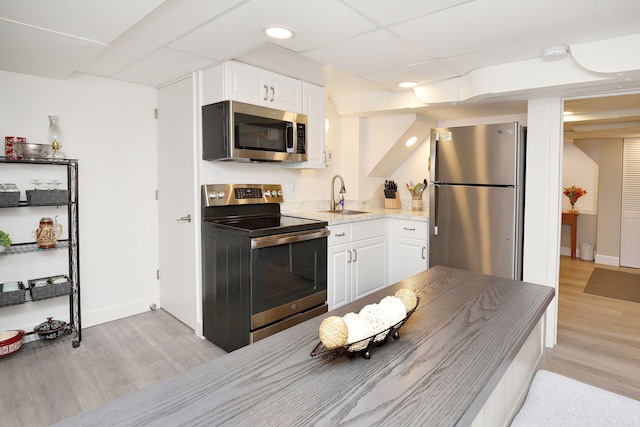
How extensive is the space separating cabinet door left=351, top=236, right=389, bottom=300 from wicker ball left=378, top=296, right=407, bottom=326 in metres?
2.32

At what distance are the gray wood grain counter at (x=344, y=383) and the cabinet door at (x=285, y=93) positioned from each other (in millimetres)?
2251

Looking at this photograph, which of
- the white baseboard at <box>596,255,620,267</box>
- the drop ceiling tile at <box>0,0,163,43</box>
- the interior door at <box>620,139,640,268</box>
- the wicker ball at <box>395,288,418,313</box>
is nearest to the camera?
the wicker ball at <box>395,288,418,313</box>

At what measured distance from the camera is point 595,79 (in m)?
2.35

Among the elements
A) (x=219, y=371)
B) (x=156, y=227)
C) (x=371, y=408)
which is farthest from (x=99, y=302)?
→ (x=371, y=408)

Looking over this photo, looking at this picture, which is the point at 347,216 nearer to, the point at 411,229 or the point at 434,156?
the point at 411,229

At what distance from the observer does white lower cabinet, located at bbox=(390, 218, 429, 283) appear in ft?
11.8

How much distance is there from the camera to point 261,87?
2.92 meters

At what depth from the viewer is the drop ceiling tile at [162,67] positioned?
2.58m

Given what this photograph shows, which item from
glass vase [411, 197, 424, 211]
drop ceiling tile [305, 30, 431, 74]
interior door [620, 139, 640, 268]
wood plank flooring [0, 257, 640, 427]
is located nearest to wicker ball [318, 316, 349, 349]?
drop ceiling tile [305, 30, 431, 74]

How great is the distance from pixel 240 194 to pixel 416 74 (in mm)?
1700

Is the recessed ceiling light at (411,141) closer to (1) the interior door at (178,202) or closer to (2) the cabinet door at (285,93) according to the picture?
(2) the cabinet door at (285,93)

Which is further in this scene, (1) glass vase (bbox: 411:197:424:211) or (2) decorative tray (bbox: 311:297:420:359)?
(1) glass vase (bbox: 411:197:424:211)

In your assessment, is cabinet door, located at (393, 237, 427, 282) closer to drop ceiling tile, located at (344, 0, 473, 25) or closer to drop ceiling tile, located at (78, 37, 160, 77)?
drop ceiling tile, located at (344, 0, 473, 25)

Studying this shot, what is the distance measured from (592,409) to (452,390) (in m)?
0.61
